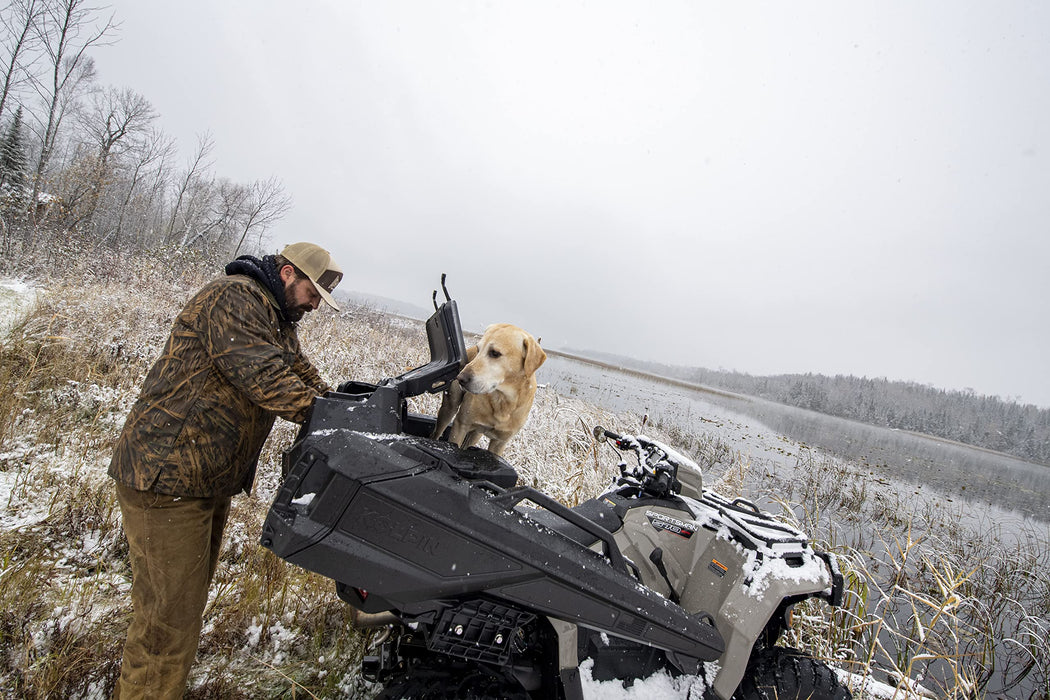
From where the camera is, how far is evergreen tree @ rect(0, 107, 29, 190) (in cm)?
1998

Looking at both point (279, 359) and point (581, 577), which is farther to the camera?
point (279, 359)

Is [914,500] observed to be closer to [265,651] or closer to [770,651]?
[770,651]

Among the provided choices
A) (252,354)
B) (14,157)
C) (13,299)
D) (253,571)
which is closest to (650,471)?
(252,354)

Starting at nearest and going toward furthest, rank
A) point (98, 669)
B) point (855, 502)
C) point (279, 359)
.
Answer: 1. point (279, 359)
2. point (98, 669)
3. point (855, 502)

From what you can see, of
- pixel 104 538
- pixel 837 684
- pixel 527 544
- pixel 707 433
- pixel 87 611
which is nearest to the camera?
pixel 527 544

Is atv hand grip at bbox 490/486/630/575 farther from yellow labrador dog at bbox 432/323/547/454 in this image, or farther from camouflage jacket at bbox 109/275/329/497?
yellow labrador dog at bbox 432/323/547/454

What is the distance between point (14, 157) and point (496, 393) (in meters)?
32.3

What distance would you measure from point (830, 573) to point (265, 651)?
296cm

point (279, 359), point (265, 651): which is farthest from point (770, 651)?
point (265, 651)

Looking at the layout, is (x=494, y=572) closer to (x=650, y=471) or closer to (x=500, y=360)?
(x=650, y=471)

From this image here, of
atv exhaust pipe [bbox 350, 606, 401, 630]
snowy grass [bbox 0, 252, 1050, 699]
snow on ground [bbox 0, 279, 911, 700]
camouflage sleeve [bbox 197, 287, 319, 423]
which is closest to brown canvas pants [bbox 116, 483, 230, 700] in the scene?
snowy grass [bbox 0, 252, 1050, 699]

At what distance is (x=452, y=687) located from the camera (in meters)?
1.35

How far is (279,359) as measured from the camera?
1.55 meters

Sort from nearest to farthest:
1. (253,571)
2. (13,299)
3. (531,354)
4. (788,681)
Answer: (788,681) < (531,354) < (253,571) < (13,299)
